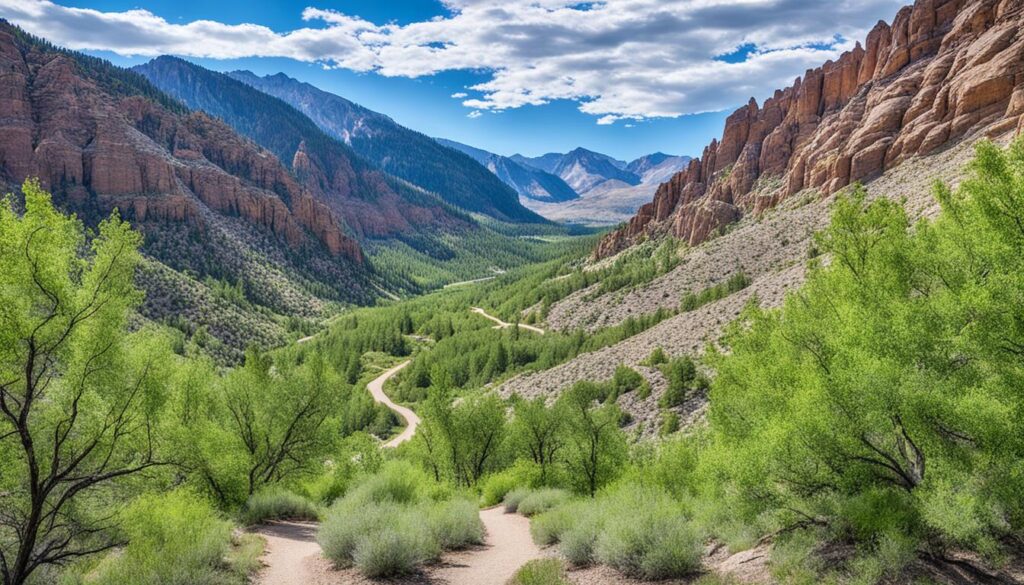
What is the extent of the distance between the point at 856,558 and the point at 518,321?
121 meters

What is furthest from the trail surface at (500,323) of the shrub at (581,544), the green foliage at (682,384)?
the shrub at (581,544)

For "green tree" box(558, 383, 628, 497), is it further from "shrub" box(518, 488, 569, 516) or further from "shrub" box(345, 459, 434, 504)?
"shrub" box(345, 459, 434, 504)

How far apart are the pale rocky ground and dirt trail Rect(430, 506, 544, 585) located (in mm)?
30083

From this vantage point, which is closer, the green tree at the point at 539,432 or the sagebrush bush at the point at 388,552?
the sagebrush bush at the point at 388,552

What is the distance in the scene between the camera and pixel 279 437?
1180 inches

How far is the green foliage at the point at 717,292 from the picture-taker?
83688 millimetres

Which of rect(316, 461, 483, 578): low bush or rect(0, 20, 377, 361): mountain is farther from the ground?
rect(0, 20, 377, 361): mountain

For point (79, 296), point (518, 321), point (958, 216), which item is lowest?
point (518, 321)

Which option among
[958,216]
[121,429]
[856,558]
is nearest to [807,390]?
[856,558]

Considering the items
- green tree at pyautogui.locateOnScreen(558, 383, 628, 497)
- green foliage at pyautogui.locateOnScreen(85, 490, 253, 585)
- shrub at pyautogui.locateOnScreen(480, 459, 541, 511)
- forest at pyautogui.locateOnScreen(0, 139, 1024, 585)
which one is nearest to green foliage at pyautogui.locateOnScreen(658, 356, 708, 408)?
green tree at pyautogui.locateOnScreen(558, 383, 628, 497)

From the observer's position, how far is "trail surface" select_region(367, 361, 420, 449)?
71.9 m

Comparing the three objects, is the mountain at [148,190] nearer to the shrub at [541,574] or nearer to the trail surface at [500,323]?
the trail surface at [500,323]

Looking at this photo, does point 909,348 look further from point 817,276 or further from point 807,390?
point 817,276

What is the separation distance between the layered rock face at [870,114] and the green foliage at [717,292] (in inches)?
1203
